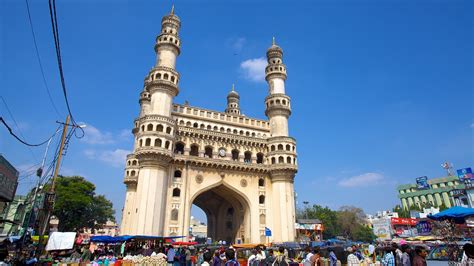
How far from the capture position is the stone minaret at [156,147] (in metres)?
31.0

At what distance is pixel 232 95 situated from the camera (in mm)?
59531

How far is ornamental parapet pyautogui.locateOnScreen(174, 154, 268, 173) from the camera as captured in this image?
117 feet

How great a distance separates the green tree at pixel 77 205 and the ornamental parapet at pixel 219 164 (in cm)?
2051

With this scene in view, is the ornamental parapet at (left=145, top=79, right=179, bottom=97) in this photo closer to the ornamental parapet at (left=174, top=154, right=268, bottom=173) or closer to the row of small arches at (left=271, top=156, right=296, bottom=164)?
the ornamental parapet at (left=174, top=154, right=268, bottom=173)

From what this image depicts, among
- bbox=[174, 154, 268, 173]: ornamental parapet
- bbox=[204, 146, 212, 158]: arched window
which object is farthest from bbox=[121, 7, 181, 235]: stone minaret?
bbox=[204, 146, 212, 158]: arched window

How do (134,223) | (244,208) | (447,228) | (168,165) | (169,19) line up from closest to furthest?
1. (447,228)
2. (134,223)
3. (168,165)
4. (244,208)
5. (169,19)

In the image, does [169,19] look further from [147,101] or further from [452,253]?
[452,253]

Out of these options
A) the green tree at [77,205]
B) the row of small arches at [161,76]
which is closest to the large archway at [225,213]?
the row of small arches at [161,76]

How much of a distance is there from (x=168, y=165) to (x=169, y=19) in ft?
66.8

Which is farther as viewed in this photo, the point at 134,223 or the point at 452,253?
the point at 134,223

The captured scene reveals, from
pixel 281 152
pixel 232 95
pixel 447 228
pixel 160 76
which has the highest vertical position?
pixel 232 95

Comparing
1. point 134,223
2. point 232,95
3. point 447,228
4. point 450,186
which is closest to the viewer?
point 447,228

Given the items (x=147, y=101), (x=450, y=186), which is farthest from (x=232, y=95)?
(x=450, y=186)

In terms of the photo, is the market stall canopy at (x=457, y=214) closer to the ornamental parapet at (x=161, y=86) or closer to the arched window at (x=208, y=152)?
the arched window at (x=208, y=152)
